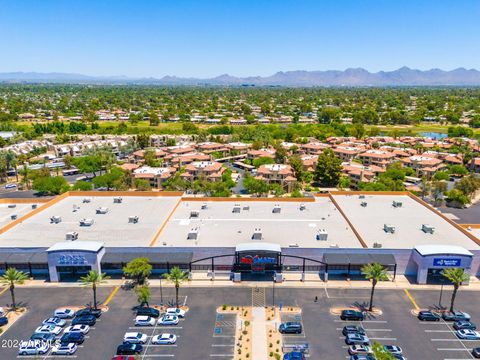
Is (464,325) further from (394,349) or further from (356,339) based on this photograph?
(356,339)

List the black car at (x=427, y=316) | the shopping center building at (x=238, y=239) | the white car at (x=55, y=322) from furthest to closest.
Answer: the shopping center building at (x=238, y=239), the black car at (x=427, y=316), the white car at (x=55, y=322)

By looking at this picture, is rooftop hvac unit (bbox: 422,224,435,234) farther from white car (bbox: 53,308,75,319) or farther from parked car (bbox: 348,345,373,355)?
white car (bbox: 53,308,75,319)

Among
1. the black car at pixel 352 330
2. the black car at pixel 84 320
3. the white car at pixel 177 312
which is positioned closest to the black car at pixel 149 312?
the white car at pixel 177 312

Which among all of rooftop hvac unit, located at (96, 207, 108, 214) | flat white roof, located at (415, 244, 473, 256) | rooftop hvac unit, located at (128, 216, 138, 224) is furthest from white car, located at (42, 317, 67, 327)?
flat white roof, located at (415, 244, 473, 256)

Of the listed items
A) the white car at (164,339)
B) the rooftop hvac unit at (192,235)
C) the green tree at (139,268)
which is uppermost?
the rooftop hvac unit at (192,235)

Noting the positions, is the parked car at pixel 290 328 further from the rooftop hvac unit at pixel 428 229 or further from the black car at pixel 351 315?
the rooftop hvac unit at pixel 428 229

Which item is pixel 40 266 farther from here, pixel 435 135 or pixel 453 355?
pixel 435 135
